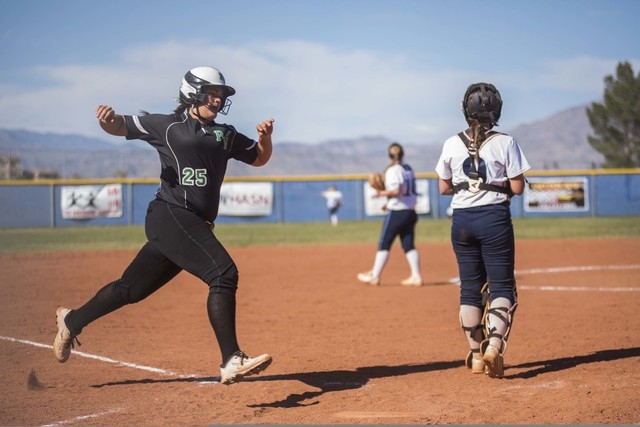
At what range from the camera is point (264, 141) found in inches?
260

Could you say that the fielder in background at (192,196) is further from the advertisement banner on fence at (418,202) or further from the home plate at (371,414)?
the advertisement banner on fence at (418,202)

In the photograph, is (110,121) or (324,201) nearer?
(110,121)

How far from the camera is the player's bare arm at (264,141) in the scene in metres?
6.53

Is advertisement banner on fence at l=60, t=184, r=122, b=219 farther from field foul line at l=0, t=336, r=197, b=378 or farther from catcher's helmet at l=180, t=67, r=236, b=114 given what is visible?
catcher's helmet at l=180, t=67, r=236, b=114

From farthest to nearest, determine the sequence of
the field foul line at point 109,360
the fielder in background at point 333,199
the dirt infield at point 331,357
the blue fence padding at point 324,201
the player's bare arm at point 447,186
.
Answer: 1. the blue fence padding at point 324,201
2. the fielder in background at point 333,199
3. the field foul line at point 109,360
4. the player's bare arm at point 447,186
5. the dirt infield at point 331,357

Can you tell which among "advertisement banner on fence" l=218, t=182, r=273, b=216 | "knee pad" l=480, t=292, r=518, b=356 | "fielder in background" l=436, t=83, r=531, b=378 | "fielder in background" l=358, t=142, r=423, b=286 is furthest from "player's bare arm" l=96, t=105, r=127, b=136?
"advertisement banner on fence" l=218, t=182, r=273, b=216

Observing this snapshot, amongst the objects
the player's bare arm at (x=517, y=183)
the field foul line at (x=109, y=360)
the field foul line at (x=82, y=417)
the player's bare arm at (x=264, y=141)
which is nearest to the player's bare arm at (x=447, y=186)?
the player's bare arm at (x=517, y=183)

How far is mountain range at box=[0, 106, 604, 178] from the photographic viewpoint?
1694 inches

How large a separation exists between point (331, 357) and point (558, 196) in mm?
32522

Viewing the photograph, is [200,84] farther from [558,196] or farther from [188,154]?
[558,196]

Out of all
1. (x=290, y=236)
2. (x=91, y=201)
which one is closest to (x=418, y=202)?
(x=290, y=236)

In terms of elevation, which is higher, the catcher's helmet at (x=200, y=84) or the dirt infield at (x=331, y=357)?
the catcher's helmet at (x=200, y=84)

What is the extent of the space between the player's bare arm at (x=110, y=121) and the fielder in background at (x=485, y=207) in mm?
2444

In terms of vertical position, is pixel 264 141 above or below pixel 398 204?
above
